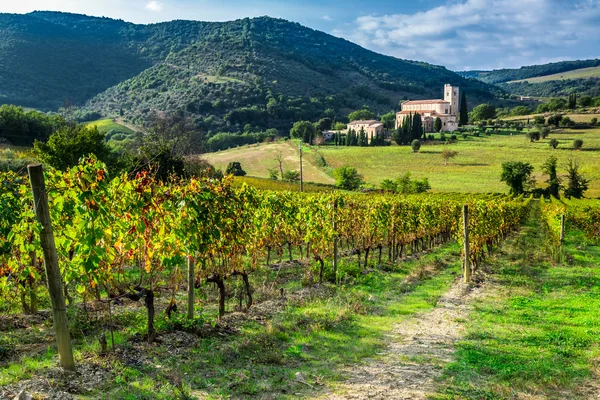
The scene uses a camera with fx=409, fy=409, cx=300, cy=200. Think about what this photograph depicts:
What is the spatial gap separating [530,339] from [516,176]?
5865cm

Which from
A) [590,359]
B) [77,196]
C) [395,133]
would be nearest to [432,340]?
[590,359]

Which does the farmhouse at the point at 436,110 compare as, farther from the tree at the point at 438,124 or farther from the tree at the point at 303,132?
the tree at the point at 303,132

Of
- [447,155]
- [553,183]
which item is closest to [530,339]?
[553,183]

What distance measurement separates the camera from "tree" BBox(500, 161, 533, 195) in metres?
58.8

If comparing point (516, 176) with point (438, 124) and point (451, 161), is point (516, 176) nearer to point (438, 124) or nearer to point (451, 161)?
point (451, 161)

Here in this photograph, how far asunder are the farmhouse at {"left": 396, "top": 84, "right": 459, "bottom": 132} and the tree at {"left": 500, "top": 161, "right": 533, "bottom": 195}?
5499 cm

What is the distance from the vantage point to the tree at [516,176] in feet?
193

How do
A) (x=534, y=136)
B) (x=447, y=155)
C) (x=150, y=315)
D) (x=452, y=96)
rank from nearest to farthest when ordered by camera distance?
(x=150, y=315) → (x=447, y=155) → (x=534, y=136) → (x=452, y=96)

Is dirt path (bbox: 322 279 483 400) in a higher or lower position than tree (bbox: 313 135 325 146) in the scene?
lower

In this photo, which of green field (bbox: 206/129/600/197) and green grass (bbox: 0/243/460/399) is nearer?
green grass (bbox: 0/243/460/399)

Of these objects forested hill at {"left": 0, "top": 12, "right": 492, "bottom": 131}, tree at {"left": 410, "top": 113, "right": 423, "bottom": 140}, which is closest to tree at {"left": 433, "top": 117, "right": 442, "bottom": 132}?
tree at {"left": 410, "top": 113, "right": 423, "bottom": 140}

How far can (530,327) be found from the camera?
8.28 meters

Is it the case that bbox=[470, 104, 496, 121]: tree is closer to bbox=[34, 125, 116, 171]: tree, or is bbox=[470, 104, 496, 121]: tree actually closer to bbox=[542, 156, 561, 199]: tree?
bbox=[542, 156, 561, 199]: tree

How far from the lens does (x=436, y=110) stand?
452 ft
